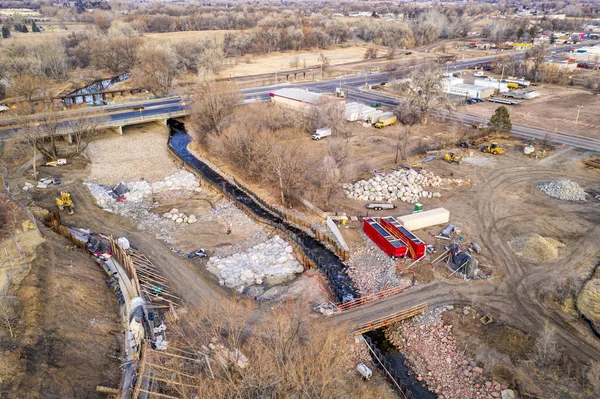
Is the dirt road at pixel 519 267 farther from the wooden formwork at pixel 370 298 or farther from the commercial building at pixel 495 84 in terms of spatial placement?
the commercial building at pixel 495 84

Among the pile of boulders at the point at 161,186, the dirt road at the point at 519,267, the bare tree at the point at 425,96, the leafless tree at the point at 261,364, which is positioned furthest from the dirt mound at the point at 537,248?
the pile of boulders at the point at 161,186

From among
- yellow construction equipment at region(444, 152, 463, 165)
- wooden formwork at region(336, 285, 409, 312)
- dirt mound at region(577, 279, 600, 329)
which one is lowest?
wooden formwork at region(336, 285, 409, 312)

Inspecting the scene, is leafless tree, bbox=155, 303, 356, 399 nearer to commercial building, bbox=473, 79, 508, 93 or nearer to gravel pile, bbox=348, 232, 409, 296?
gravel pile, bbox=348, 232, 409, 296

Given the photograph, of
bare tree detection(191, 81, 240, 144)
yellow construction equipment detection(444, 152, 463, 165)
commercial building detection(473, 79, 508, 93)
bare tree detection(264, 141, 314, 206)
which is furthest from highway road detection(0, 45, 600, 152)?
bare tree detection(264, 141, 314, 206)

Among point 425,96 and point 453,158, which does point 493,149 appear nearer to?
point 453,158

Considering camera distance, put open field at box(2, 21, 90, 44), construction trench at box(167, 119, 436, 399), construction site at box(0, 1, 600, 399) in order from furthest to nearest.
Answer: open field at box(2, 21, 90, 44)
construction trench at box(167, 119, 436, 399)
construction site at box(0, 1, 600, 399)

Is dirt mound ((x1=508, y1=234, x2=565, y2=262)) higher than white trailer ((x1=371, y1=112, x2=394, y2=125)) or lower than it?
lower
